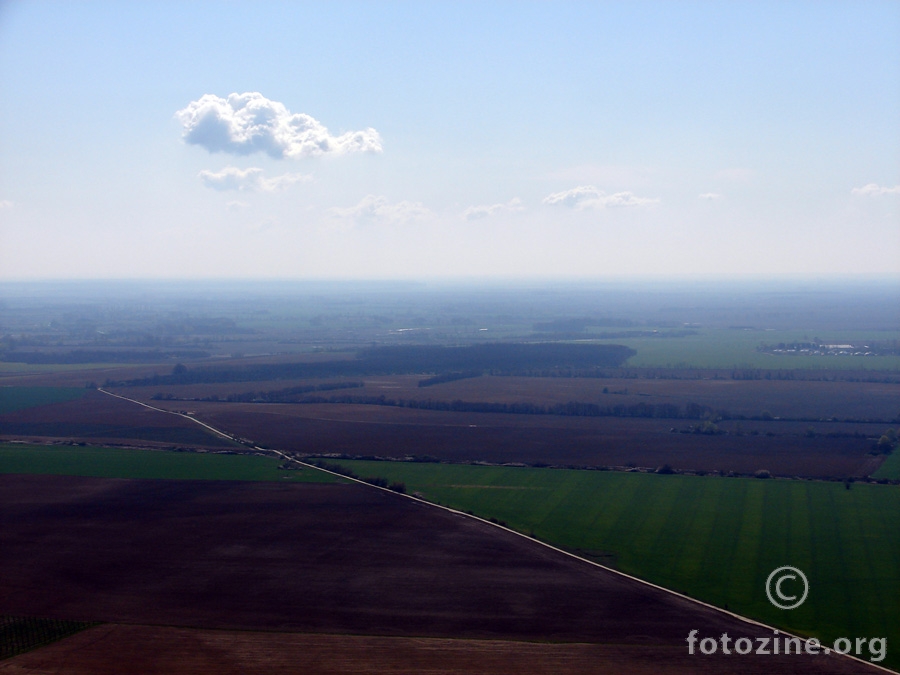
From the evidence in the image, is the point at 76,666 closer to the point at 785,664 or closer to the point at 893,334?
the point at 785,664

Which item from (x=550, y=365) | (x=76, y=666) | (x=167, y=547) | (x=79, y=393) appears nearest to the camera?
(x=76, y=666)

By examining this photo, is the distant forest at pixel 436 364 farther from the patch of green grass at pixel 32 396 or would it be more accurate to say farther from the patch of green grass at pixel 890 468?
A: the patch of green grass at pixel 890 468

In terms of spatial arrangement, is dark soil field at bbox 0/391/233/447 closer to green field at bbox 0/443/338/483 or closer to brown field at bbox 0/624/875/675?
green field at bbox 0/443/338/483

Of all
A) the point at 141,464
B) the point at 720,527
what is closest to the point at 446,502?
the point at 720,527

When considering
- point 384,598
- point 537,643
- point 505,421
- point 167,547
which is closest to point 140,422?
point 505,421

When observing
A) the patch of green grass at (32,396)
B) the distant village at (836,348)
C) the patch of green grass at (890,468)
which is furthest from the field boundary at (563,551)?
the distant village at (836,348)

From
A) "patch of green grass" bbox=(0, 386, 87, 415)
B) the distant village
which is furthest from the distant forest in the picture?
the distant village
